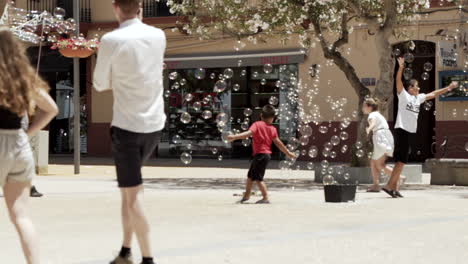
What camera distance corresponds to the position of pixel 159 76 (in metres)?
6.46

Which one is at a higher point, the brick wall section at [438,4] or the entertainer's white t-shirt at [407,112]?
the brick wall section at [438,4]

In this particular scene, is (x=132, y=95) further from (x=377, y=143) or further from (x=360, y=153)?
(x=360, y=153)

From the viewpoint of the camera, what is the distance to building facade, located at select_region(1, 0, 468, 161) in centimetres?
2778

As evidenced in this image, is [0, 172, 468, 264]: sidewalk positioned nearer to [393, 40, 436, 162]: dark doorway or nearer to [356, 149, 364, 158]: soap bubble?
[356, 149, 364, 158]: soap bubble

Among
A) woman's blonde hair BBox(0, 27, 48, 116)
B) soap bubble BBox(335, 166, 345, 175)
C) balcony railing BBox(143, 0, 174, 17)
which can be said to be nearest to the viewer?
woman's blonde hair BBox(0, 27, 48, 116)

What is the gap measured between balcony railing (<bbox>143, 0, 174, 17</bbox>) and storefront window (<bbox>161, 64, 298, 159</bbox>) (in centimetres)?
224

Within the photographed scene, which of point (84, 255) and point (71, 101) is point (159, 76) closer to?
point (84, 255)

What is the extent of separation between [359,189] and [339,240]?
8075 millimetres

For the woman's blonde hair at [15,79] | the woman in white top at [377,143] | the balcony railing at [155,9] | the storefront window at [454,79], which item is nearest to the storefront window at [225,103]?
the balcony railing at [155,9]

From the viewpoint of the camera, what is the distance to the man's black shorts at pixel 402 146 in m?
14.5

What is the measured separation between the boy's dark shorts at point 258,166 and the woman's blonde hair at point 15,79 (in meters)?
7.15

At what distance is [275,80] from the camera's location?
31375 millimetres

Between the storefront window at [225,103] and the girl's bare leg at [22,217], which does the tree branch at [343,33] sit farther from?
the girl's bare leg at [22,217]

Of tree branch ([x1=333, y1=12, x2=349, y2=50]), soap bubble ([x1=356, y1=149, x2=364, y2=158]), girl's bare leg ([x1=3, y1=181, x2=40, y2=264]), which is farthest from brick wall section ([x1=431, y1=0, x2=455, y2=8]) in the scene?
girl's bare leg ([x1=3, y1=181, x2=40, y2=264])
